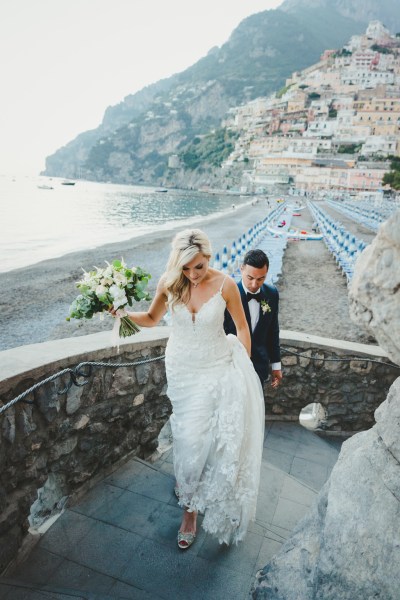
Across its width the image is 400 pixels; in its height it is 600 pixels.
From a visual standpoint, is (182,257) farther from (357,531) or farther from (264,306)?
(357,531)

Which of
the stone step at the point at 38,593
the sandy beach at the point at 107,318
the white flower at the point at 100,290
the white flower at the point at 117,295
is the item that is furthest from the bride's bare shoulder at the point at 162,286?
the sandy beach at the point at 107,318

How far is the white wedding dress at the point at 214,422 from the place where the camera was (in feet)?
8.59

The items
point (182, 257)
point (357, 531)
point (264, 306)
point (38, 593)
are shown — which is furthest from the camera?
point (264, 306)

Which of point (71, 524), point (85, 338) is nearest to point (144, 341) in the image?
point (85, 338)

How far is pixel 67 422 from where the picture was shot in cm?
291

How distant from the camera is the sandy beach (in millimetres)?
8406

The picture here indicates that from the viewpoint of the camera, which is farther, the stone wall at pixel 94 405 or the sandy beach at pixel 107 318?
the sandy beach at pixel 107 318

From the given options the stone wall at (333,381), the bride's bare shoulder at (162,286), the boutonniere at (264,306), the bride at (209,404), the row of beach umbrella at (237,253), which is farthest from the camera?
the row of beach umbrella at (237,253)

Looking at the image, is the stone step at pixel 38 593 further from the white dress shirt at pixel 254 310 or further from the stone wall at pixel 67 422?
the white dress shirt at pixel 254 310

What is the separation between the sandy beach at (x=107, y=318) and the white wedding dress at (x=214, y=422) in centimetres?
474

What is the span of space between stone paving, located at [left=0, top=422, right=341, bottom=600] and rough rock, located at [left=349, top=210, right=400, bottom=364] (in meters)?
1.84

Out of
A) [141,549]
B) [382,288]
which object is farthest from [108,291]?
[382,288]

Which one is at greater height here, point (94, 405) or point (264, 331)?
point (264, 331)

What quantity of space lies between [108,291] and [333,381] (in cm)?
286
